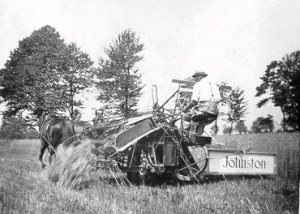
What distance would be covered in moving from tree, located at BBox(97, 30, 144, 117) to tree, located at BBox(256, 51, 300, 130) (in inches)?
446

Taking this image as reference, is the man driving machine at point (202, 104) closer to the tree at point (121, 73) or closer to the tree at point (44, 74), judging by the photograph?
the tree at point (44, 74)

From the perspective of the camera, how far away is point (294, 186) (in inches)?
217

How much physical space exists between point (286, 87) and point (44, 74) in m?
9.84

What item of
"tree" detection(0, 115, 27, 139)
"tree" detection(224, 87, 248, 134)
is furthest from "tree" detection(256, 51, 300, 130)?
"tree" detection(224, 87, 248, 134)

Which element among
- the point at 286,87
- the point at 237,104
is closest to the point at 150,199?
the point at 286,87

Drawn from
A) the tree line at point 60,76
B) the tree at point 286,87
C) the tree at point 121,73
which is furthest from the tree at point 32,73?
the tree at point 286,87

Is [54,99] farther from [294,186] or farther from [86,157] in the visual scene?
[294,186]

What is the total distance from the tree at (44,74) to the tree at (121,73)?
A: 1.35m

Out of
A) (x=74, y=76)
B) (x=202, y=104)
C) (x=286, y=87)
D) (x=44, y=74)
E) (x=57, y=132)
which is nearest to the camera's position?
(x=286, y=87)

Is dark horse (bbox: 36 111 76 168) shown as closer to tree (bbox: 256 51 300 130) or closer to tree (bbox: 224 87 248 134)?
tree (bbox: 256 51 300 130)

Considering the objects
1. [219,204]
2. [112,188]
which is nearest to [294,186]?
[219,204]

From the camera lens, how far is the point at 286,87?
528 cm

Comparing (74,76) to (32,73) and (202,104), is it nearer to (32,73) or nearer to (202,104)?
(32,73)

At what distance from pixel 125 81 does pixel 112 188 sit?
39.4ft
